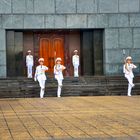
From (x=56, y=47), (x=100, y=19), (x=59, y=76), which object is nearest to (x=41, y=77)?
(x=59, y=76)

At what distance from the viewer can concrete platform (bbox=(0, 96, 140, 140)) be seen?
39.8 feet

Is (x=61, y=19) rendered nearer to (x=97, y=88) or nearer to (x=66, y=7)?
(x=66, y=7)

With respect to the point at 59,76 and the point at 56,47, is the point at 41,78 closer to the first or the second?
the point at 59,76

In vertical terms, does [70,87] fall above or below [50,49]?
below

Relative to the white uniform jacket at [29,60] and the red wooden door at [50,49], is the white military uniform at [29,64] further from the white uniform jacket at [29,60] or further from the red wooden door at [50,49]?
the red wooden door at [50,49]

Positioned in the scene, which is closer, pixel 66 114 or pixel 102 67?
pixel 66 114

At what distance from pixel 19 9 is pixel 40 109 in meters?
16.0

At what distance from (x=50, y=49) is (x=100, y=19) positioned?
4.22 m

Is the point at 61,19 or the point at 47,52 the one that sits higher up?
the point at 61,19

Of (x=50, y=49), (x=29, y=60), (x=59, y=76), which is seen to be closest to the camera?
(x=59, y=76)

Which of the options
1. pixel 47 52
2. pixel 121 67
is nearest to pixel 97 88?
pixel 121 67

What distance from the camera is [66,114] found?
55.5ft

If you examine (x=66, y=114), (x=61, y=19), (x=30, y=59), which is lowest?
(x=66, y=114)

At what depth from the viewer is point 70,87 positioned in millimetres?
28203
